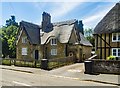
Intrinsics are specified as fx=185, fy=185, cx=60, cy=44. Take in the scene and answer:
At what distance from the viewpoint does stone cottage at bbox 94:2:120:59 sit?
81.4ft

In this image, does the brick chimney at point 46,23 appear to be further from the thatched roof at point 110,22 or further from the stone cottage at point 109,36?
the stone cottage at point 109,36

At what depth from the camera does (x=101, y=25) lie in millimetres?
26734

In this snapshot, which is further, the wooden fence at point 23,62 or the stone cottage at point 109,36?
the wooden fence at point 23,62

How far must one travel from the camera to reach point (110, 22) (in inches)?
1026

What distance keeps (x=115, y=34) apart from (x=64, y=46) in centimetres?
1324

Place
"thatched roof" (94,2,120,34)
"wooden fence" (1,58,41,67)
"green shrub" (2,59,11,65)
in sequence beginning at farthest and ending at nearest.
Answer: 1. "green shrub" (2,59,11,65)
2. "wooden fence" (1,58,41,67)
3. "thatched roof" (94,2,120,34)

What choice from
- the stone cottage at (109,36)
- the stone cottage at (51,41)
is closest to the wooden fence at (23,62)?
the stone cottage at (109,36)

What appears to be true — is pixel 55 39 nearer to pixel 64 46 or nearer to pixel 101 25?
pixel 64 46

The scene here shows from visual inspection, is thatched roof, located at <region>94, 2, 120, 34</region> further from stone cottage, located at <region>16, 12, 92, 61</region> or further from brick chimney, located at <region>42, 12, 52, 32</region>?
brick chimney, located at <region>42, 12, 52, 32</region>

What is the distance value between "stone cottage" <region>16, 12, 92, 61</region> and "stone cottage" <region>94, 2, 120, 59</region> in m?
9.57

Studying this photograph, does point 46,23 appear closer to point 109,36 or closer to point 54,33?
point 54,33

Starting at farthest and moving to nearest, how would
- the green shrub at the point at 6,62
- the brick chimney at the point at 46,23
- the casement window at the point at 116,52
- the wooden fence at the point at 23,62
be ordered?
the brick chimney at the point at 46,23
the green shrub at the point at 6,62
the wooden fence at the point at 23,62
the casement window at the point at 116,52

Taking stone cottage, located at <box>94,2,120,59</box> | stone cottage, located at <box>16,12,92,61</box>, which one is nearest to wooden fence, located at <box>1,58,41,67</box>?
stone cottage, located at <box>94,2,120,59</box>

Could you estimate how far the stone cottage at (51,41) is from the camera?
36.2 meters
